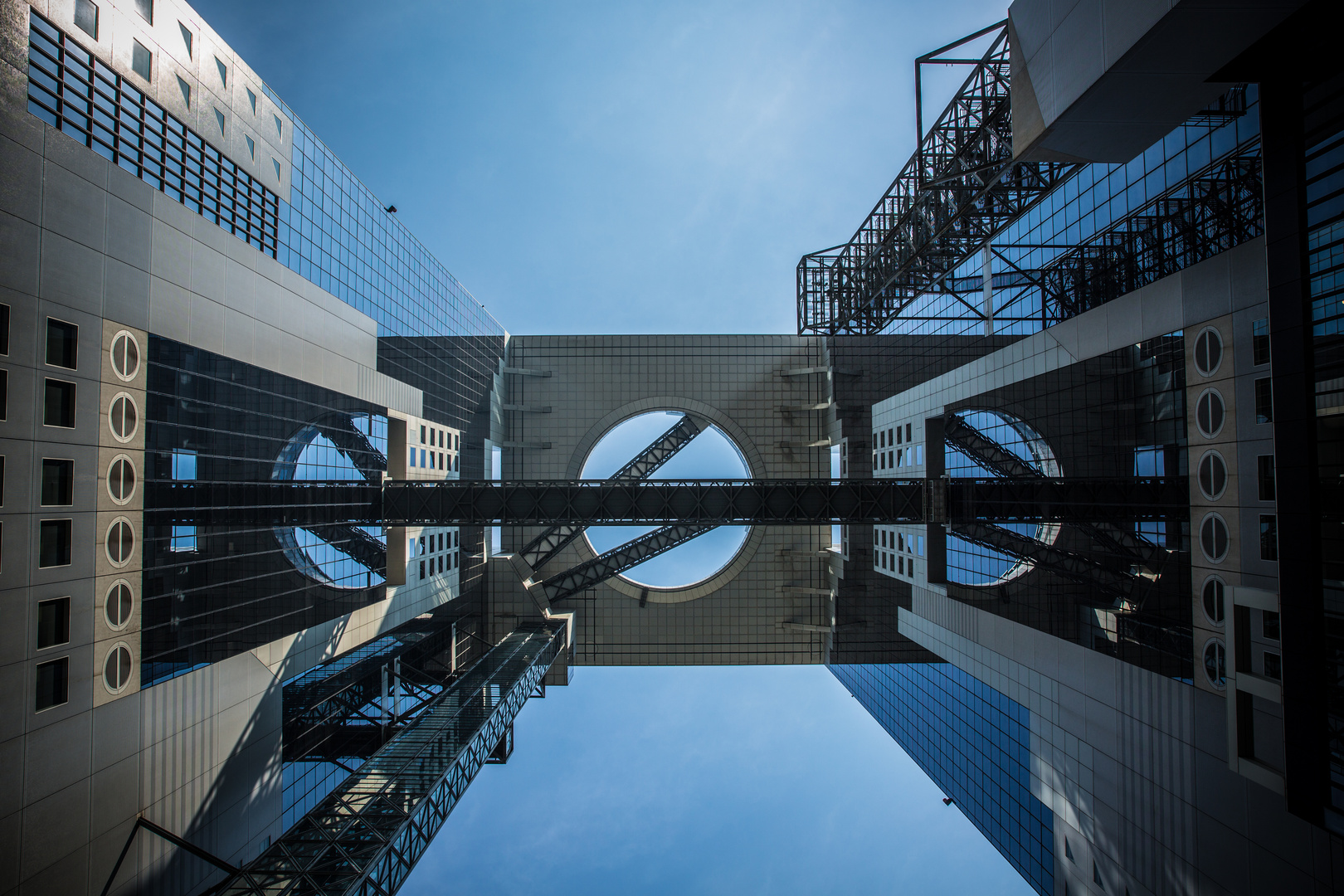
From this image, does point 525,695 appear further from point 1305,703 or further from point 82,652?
point 1305,703

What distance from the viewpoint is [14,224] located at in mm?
11789

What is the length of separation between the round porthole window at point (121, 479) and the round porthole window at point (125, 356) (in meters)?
2.03

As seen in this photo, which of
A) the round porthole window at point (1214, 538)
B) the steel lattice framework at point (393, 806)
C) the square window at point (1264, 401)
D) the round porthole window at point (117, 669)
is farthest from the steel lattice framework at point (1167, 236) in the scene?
the round porthole window at point (117, 669)

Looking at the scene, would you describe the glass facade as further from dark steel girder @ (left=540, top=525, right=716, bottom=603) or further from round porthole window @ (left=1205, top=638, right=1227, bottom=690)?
round porthole window @ (left=1205, top=638, right=1227, bottom=690)

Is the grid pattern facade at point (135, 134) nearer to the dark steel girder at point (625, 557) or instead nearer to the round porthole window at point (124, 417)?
the round porthole window at point (124, 417)

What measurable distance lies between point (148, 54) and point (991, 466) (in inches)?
1302

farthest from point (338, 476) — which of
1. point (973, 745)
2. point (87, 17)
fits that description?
point (973, 745)

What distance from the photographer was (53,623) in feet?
41.5

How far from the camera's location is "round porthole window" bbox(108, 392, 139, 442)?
46.3 ft

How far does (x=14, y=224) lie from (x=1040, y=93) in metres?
24.6

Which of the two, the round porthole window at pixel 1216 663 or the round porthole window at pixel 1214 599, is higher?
the round porthole window at pixel 1214 599

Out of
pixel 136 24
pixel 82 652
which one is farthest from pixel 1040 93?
pixel 82 652

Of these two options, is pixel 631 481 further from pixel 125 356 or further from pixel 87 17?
pixel 87 17

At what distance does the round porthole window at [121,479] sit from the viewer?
14.0 meters
